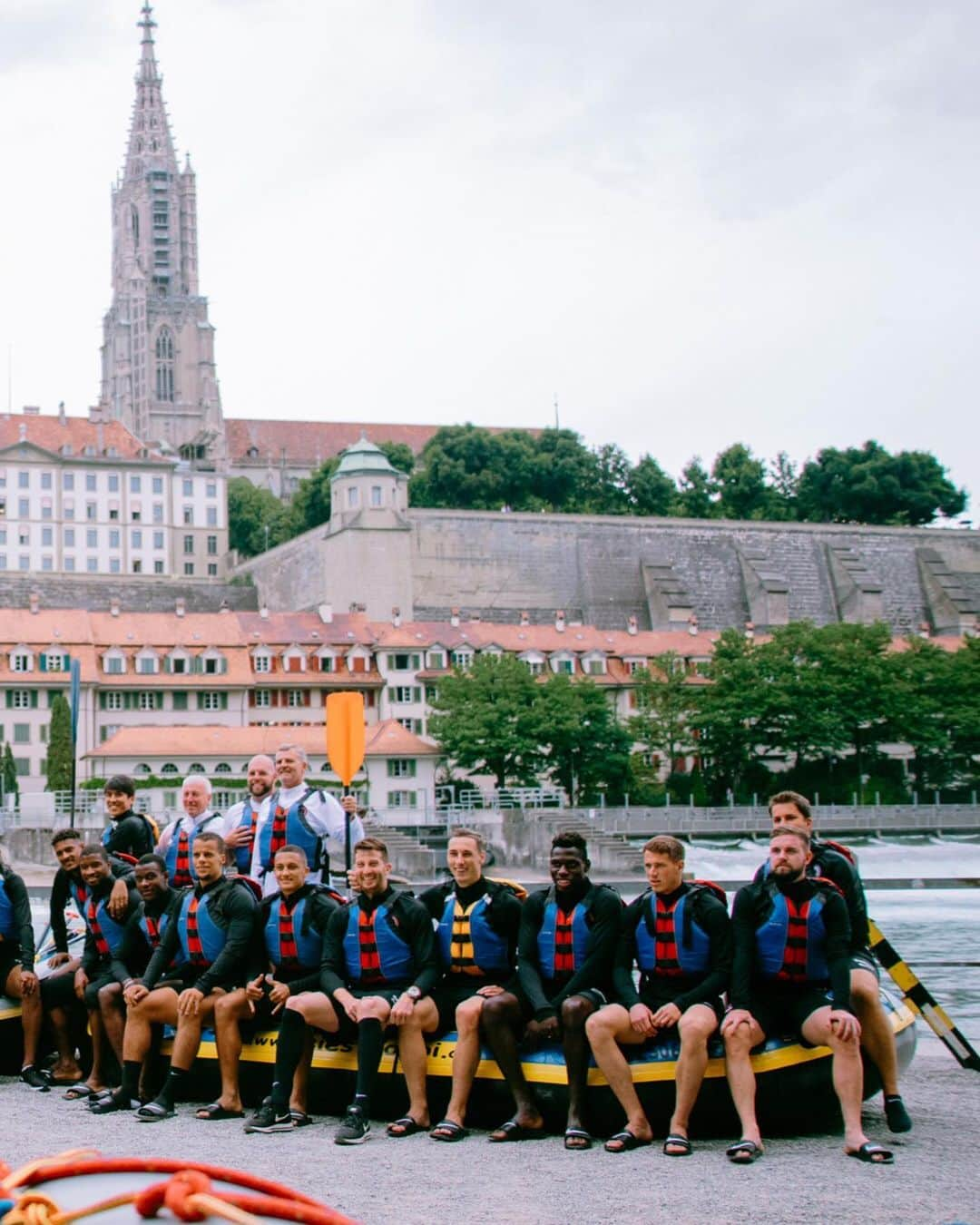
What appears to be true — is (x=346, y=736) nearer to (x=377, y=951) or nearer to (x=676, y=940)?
(x=377, y=951)

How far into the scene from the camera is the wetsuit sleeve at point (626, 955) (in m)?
9.53

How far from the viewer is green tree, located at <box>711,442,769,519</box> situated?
109562 mm

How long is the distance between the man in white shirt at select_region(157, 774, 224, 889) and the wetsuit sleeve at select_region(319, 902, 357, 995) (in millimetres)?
2034

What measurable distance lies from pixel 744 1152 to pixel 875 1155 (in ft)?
1.99

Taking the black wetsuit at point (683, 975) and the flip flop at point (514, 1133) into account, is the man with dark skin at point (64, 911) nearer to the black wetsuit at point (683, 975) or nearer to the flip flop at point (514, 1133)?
the flip flop at point (514, 1133)

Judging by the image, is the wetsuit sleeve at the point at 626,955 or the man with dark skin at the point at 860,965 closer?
the man with dark skin at the point at 860,965

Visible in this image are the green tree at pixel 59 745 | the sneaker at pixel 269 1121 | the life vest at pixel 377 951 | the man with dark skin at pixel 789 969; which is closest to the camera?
the man with dark skin at pixel 789 969

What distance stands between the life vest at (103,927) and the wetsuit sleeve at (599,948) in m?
3.11

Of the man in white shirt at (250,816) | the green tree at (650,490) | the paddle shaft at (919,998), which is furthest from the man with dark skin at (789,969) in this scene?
the green tree at (650,490)

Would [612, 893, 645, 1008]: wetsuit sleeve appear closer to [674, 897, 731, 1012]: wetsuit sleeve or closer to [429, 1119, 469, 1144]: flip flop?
[674, 897, 731, 1012]: wetsuit sleeve

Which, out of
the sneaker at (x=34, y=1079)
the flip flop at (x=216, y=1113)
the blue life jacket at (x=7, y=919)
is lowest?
the flip flop at (x=216, y=1113)

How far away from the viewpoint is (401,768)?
67.3m

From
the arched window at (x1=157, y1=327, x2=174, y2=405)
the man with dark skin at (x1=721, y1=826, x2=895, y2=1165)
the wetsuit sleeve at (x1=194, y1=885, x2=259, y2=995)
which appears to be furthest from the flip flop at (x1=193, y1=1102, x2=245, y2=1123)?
the arched window at (x1=157, y1=327, x2=174, y2=405)

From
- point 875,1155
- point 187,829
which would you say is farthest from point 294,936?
point 875,1155
